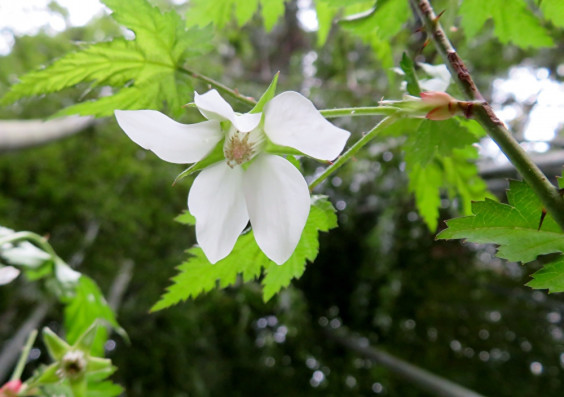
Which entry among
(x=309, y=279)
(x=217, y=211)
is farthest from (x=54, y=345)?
(x=309, y=279)

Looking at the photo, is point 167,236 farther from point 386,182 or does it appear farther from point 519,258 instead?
point 519,258

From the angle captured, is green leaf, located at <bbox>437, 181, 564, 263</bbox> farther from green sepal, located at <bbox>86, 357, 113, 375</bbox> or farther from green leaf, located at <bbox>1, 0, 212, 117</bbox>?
green sepal, located at <bbox>86, 357, 113, 375</bbox>

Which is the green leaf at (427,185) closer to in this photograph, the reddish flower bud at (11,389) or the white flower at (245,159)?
the white flower at (245,159)

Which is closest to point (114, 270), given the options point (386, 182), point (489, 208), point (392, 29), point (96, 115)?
point (386, 182)

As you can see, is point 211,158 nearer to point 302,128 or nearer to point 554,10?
point 302,128

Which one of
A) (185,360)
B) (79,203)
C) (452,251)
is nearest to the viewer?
(79,203)

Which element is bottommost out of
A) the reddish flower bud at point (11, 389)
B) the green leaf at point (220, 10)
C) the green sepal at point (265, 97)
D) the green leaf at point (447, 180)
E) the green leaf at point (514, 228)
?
the reddish flower bud at point (11, 389)

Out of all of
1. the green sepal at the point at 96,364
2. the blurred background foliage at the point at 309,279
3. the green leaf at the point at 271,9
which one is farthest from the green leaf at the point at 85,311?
the blurred background foliage at the point at 309,279
